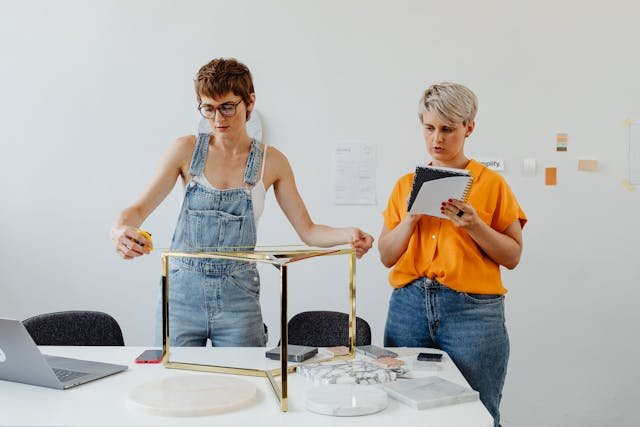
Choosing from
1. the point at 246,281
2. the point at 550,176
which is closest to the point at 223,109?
the point at 246,281

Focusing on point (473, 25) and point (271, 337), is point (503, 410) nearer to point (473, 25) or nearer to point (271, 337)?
point (271, 337)

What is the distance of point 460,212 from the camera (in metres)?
1.97

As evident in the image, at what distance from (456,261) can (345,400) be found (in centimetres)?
68

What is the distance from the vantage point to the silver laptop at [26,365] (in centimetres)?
158

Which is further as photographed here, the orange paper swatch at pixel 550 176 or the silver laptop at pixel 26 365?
the orange paper swatch at pixel 550 176

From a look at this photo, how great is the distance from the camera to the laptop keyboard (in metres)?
1.69

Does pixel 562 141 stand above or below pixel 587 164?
above

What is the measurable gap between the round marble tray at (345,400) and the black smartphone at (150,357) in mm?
532

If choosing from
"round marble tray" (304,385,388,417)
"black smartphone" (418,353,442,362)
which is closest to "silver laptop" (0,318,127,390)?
"round marble tray" (304,385,388,417)

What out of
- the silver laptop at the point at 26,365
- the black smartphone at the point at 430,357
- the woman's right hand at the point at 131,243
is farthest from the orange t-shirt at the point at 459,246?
the silver laptop at the point at 26,365

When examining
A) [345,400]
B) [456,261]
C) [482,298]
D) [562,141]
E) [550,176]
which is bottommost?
[345,400]

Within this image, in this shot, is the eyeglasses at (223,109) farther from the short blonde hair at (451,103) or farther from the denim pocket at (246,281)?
the short blonde hair at (451,103)

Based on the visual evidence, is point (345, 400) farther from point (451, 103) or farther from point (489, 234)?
point (451, 103)

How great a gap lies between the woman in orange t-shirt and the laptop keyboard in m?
0.94
